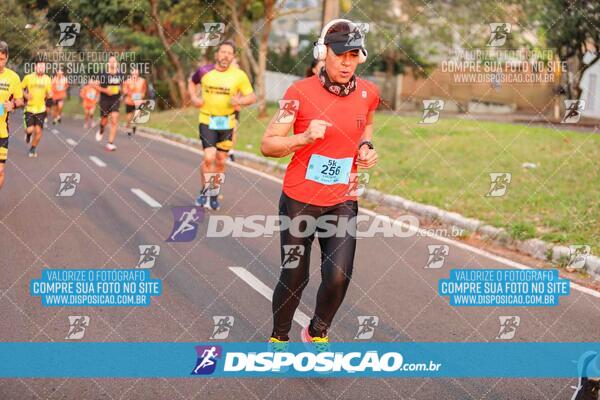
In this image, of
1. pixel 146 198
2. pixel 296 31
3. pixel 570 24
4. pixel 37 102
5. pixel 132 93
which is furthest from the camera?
pixel 296 31

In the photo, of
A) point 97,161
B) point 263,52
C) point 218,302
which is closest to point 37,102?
point 97,161

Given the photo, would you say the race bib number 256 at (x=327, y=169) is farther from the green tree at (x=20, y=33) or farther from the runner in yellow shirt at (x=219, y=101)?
the green tree at (x=20, y=33)

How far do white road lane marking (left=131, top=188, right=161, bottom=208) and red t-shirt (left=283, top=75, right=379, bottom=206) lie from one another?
7.11 metres

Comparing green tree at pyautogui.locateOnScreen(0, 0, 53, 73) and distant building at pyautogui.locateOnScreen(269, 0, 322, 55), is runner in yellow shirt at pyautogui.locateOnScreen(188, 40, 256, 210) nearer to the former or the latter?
green tree at pyautogui.locateOnScreen(0, 0, 53, 73)

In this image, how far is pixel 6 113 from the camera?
31.2 ft

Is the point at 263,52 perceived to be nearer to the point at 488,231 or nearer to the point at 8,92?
the point at 488,231

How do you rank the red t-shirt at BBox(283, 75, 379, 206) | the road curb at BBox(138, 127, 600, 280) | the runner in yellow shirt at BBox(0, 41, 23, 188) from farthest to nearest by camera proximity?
the runner in yellow shirt at BBox(0, 41, 23, 188), the road curb at BBox(138, 127, 600, 280), the red t-shirt at BBox(283, 75, 379, 206)

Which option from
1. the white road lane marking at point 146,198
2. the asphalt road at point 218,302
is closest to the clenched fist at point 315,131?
the asphalt road at point 218,302

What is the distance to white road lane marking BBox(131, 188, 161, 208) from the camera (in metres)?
12.0

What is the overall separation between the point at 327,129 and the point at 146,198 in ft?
26.4

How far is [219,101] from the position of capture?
10891 millimetres

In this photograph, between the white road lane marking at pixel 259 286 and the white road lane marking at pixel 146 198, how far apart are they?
416 centimetres

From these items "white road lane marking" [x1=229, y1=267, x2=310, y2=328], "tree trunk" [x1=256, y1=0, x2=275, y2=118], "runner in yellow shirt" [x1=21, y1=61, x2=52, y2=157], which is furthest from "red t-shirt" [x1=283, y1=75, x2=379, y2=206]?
"tree trunk" [x1=256, y1=0, x2=275, y2=118]

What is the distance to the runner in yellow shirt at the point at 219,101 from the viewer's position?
10766 mm
